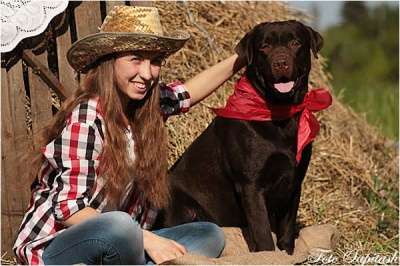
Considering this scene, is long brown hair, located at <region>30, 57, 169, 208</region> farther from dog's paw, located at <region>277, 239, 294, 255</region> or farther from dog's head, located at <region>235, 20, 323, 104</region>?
dog's paw, located at <region>277, 239, 294, 255</region>

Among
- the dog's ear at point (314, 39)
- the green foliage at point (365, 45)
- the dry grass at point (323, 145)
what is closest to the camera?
the dog's ear at point (314, 39)

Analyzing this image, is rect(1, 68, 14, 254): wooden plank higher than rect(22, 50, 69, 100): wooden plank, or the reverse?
rect(22, 50, 69, 100): wooden plank

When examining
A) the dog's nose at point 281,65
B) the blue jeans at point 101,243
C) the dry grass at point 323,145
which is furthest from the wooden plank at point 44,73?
the dog's nose at point 281,65

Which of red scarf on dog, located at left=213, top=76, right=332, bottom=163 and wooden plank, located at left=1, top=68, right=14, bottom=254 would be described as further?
wooden plank, located at left=1, top=68, right=14, bottom=254

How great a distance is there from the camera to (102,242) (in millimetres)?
3590

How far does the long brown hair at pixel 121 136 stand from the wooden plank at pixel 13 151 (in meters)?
0.31

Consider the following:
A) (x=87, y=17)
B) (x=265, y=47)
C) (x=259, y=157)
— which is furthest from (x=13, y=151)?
(x=265, y=47)

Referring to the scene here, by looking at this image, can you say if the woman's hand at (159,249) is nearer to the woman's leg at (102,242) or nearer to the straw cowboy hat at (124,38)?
the woman's leg at (102,242)

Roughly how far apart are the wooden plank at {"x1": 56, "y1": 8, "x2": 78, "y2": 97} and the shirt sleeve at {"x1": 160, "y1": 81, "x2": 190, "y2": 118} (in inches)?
22.3

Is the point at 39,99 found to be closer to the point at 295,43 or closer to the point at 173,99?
the point at 173,99

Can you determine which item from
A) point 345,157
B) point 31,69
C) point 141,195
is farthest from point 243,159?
point 345,157

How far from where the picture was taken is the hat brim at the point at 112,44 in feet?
12.2

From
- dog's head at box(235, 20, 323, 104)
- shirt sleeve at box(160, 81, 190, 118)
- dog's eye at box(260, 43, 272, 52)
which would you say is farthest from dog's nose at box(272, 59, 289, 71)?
shirt sleeve at box(160, 81, 190, 118)

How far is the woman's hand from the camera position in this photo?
3.67 meters
